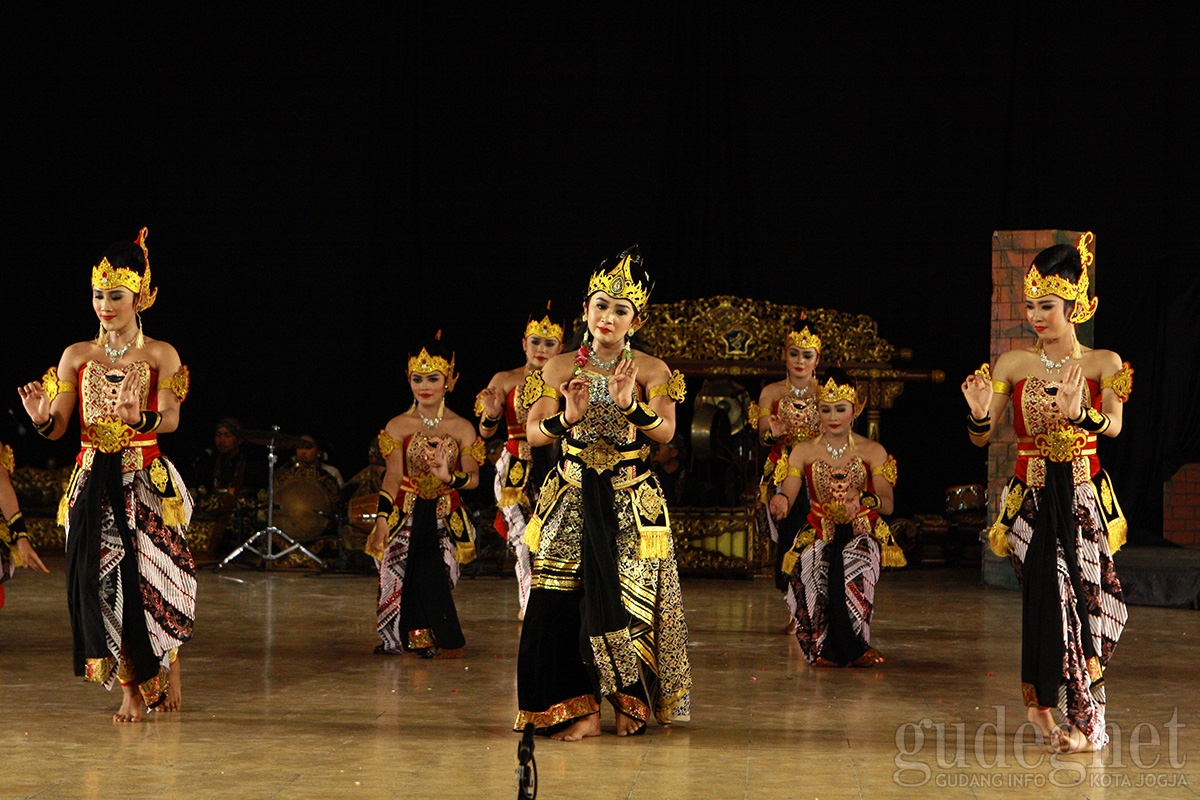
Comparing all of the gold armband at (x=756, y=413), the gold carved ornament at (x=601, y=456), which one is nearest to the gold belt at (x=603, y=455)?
the gold carved ornament at (x=601, y=456)

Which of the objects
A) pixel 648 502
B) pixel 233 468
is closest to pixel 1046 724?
pixel 648 502

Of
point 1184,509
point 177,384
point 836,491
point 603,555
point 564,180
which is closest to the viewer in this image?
point 603,555

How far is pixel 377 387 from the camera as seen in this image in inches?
442

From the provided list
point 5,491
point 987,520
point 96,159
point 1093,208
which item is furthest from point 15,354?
point 1093,208

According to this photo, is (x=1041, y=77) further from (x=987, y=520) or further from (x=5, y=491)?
(x=5, y=491)

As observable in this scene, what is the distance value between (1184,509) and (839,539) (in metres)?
5.06

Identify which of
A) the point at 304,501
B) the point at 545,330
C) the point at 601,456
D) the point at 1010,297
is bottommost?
the point at 304,501

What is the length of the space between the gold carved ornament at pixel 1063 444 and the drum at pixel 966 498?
241 inches

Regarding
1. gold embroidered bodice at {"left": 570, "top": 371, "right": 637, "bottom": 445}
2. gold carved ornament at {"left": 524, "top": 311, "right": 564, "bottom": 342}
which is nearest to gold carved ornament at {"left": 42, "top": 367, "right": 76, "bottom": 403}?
gold embroidered bodice at {"left": 570, "top": 371, "right": 637, "bottom": 445}

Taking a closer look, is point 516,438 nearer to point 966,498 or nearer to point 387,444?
point 387,444

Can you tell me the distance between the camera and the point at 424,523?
20.9 ft

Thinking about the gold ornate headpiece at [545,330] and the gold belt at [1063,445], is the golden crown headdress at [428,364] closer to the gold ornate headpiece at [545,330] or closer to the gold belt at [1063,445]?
the gold ornate headpiece at [545,330]

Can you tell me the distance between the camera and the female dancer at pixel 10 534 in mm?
5152

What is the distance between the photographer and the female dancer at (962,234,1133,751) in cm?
442
